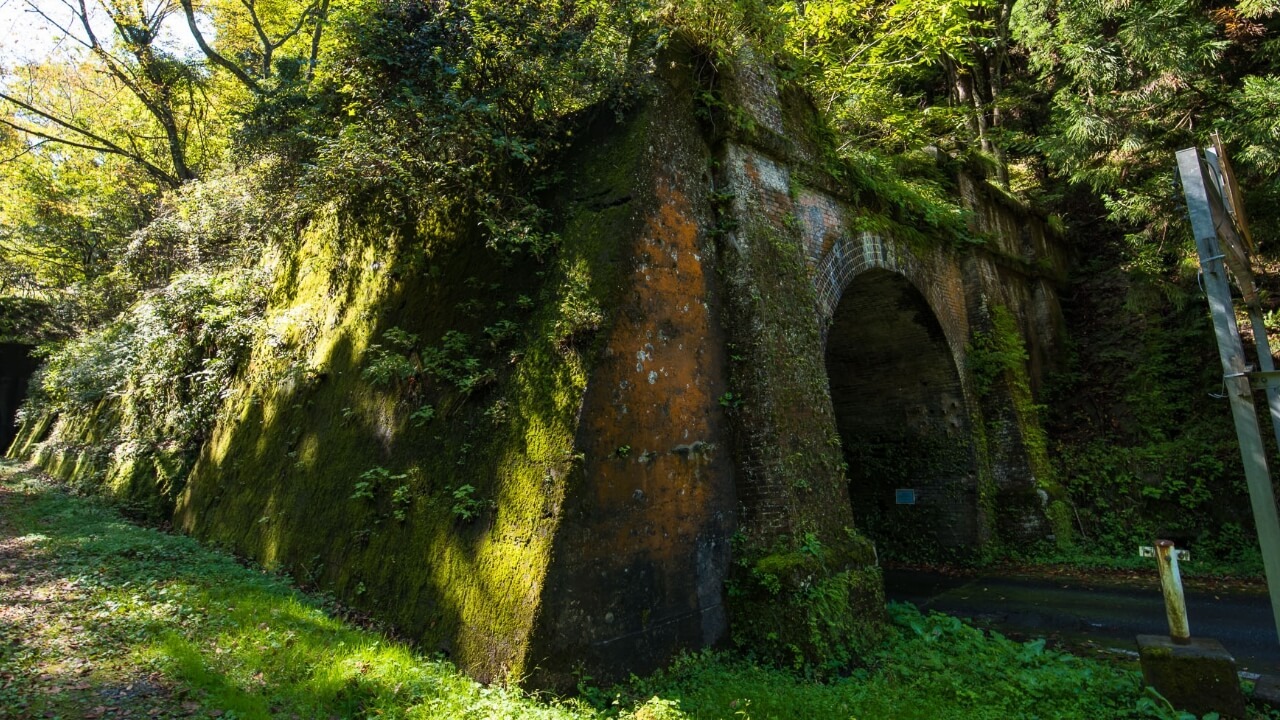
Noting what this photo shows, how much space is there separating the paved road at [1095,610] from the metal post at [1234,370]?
10.6 feet

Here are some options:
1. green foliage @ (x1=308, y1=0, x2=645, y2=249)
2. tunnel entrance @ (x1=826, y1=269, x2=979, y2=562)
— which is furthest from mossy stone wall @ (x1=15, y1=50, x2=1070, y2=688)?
tunnel entrance @ (x1=826, y1=269, x2=979, y2=562)

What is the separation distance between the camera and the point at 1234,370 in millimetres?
3699

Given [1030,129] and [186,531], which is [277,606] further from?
[1030,129]

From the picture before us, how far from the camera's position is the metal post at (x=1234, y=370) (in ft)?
11.6

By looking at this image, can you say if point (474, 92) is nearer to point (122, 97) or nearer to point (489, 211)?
point (489, 211)

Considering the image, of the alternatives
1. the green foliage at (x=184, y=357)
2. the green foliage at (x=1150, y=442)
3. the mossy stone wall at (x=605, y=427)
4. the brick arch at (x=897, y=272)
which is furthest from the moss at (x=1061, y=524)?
the green foliage at (x=184, y=357)

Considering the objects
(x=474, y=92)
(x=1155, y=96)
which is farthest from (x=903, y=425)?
(x=474, y=92)

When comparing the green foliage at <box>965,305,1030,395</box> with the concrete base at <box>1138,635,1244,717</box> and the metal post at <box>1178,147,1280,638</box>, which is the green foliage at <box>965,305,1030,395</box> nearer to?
the concrete base at <box>1138,635,1244,717</box>

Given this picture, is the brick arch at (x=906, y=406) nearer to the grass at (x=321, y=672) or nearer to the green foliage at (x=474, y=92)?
the grass at (x=321, y=672)

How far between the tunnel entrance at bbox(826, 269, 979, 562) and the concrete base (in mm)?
5543

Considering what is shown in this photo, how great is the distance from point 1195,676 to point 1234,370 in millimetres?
2589

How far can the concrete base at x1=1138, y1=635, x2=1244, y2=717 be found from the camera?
4.68 metres

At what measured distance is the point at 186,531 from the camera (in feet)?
28.8

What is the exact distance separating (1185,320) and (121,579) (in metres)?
15.4
